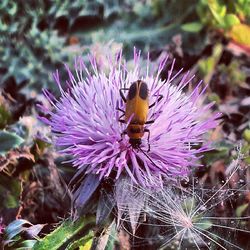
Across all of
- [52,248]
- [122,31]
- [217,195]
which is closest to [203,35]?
[122,31]

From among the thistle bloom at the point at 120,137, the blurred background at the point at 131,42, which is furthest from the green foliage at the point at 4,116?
the thistle bloom at the point at 120,137

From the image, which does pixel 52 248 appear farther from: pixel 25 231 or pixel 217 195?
pixel 217 195

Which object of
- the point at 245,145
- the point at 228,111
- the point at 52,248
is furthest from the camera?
A: the point at 228,111

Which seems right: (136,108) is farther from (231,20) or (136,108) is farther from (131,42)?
(131,42)

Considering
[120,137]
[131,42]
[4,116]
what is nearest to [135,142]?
[120,137]

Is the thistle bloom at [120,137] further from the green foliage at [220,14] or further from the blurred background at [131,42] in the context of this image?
the green foliage at [220,14]

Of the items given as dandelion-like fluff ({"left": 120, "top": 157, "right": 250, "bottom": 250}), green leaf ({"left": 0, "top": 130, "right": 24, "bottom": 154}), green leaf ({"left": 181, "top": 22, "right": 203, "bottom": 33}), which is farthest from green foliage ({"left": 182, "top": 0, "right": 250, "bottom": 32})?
dandelion-like fluff ({"left": 120, "top": 157, "right": 250, "bottom": 250})
